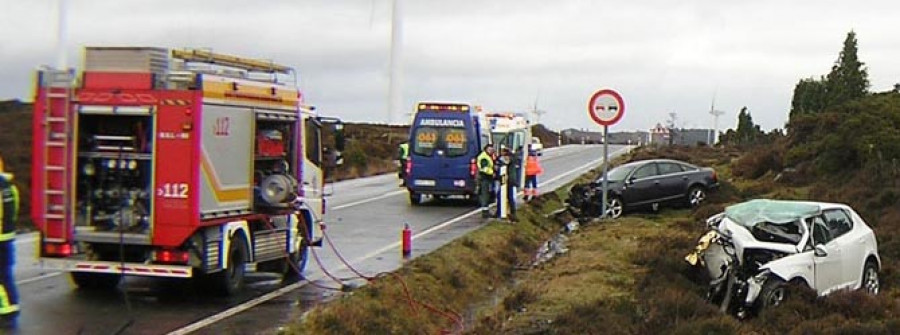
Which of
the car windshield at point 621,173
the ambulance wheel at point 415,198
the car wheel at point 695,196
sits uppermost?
the car windshield at point 621,173

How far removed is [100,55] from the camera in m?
13.2

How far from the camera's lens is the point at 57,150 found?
42.9 feet

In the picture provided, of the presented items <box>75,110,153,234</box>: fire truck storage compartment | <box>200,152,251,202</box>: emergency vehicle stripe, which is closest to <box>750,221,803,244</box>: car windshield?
<box>200,152,251,202</box>: emergency vehicle stripe

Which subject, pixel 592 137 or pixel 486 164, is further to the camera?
pixel 592 137

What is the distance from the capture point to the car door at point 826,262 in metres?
13.9

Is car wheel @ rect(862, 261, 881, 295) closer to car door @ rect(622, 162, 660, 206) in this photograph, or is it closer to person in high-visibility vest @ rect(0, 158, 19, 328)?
person in high-visibility vest @ rect(0, 158, 19, 328)

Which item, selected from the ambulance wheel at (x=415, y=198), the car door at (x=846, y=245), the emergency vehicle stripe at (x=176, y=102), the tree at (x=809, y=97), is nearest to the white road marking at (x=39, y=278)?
the emergency vehicle stripe at (x=176, y=102)

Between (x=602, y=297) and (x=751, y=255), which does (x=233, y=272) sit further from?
(x=751, y=255)

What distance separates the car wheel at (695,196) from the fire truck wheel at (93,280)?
721 inches

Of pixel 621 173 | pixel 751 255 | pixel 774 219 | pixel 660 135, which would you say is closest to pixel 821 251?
pixel 774 219

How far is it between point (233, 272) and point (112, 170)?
190 centimetres

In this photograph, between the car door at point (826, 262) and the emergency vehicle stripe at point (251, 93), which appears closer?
the emergency vehicle stripe at point (251, 93)

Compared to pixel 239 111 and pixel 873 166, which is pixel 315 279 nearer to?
pixel 239 111

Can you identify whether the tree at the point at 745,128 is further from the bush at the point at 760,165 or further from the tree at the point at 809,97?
the bush at the point at 760,165
